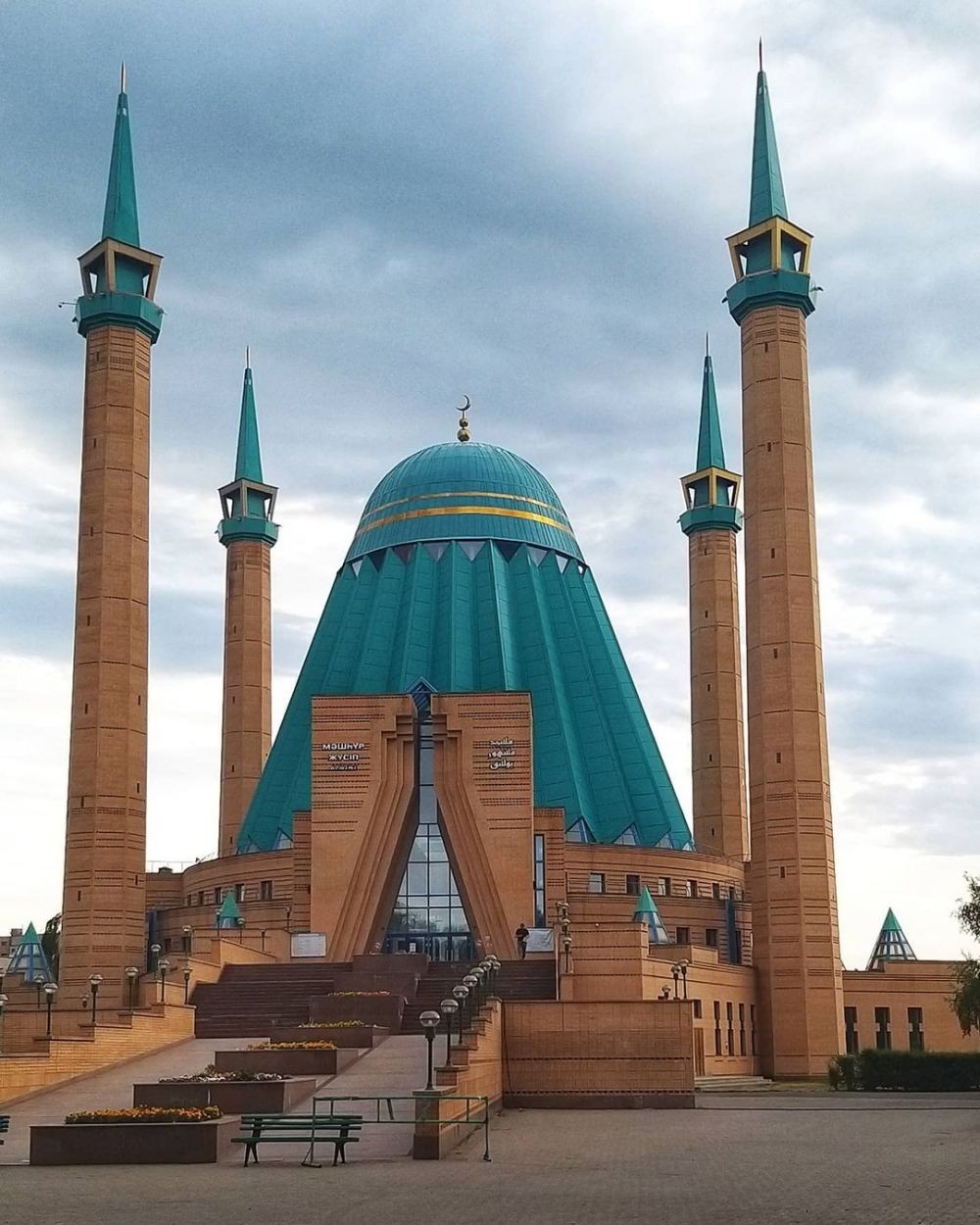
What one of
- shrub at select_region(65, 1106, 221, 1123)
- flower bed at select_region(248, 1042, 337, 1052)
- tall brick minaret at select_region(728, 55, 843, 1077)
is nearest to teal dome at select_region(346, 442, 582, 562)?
tall brick minaret at select_region(728, 55, 843, 1077)

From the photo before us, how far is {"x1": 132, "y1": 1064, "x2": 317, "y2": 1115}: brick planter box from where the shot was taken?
18.8 m

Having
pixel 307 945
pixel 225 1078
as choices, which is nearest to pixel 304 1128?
pixel 225 1078

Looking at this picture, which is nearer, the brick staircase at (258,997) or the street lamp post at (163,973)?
the street lamp post at (163,973)

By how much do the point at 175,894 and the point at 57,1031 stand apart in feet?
79.4

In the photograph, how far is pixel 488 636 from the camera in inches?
2069

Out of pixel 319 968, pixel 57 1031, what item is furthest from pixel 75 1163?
pixel 319 968

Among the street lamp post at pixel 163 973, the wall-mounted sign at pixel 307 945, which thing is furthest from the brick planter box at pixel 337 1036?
the wall-mounted sign at pixel 307 945

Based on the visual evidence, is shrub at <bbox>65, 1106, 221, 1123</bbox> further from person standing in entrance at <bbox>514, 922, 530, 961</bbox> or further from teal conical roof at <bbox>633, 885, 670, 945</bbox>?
Answer: teal conical roof at <bbox>633, 885, 670, 945</bbox>

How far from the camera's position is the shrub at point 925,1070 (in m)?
30.2

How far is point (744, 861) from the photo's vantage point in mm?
53375

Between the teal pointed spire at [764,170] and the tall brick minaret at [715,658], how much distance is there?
13.4 metres

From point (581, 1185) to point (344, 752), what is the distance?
2997 cm

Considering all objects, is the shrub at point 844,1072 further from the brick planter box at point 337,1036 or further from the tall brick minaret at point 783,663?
the brick planter box at point 337,1036

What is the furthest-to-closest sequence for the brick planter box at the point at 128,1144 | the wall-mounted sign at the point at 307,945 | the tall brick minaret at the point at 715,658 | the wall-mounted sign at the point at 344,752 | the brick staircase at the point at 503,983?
1. the tall brick minaret at the point at 715,658
2. the wall-mounted sign at the point at 344,752
3. the wall-mounted sign at the point at 307,945
4. the brick staircase at the point at 503,983
5. the brick planter box at the point at 128,1144
